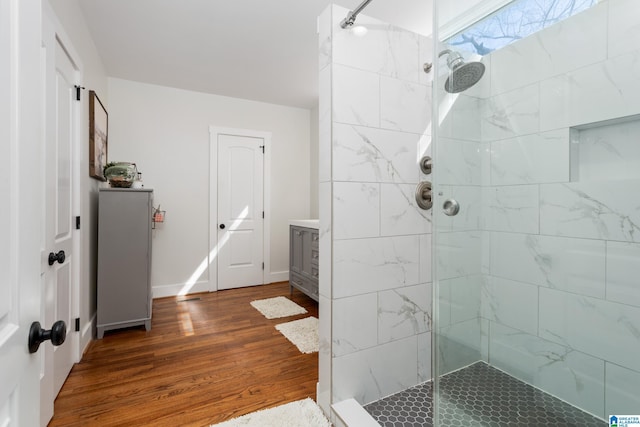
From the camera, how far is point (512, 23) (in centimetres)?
168

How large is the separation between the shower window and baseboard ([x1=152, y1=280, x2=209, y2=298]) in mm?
3914

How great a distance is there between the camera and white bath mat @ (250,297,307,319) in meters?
3.28

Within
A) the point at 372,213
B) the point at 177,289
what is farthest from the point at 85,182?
the point at 372,213

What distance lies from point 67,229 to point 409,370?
244 centimetres

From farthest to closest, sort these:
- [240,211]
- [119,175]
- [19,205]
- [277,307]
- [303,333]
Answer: [240,211]
[277,307]
[119,175]
[303,333]
[19,205]

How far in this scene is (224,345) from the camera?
2568 millimetres

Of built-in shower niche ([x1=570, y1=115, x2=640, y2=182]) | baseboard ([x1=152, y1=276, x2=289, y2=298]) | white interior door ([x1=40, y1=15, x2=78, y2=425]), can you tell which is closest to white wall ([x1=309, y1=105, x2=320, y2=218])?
baseboard ([x1=152, y1=276, x2=289, y2=298])

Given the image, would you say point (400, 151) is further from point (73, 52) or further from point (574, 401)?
point (73, 52)

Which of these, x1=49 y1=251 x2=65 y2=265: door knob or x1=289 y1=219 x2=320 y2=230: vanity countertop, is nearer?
x1=49 y1=251 x2=65 y2=265: door knob

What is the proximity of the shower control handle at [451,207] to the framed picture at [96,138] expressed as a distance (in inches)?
113

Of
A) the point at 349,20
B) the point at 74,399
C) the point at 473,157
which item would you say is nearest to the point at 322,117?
the point at 349,20

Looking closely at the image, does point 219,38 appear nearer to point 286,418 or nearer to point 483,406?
point 286,418

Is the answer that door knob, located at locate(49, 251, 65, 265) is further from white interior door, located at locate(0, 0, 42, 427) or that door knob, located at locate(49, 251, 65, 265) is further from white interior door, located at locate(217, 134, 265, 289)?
white interior door, located at locate(217, 134, 265, 289)

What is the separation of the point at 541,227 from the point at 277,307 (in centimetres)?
268
